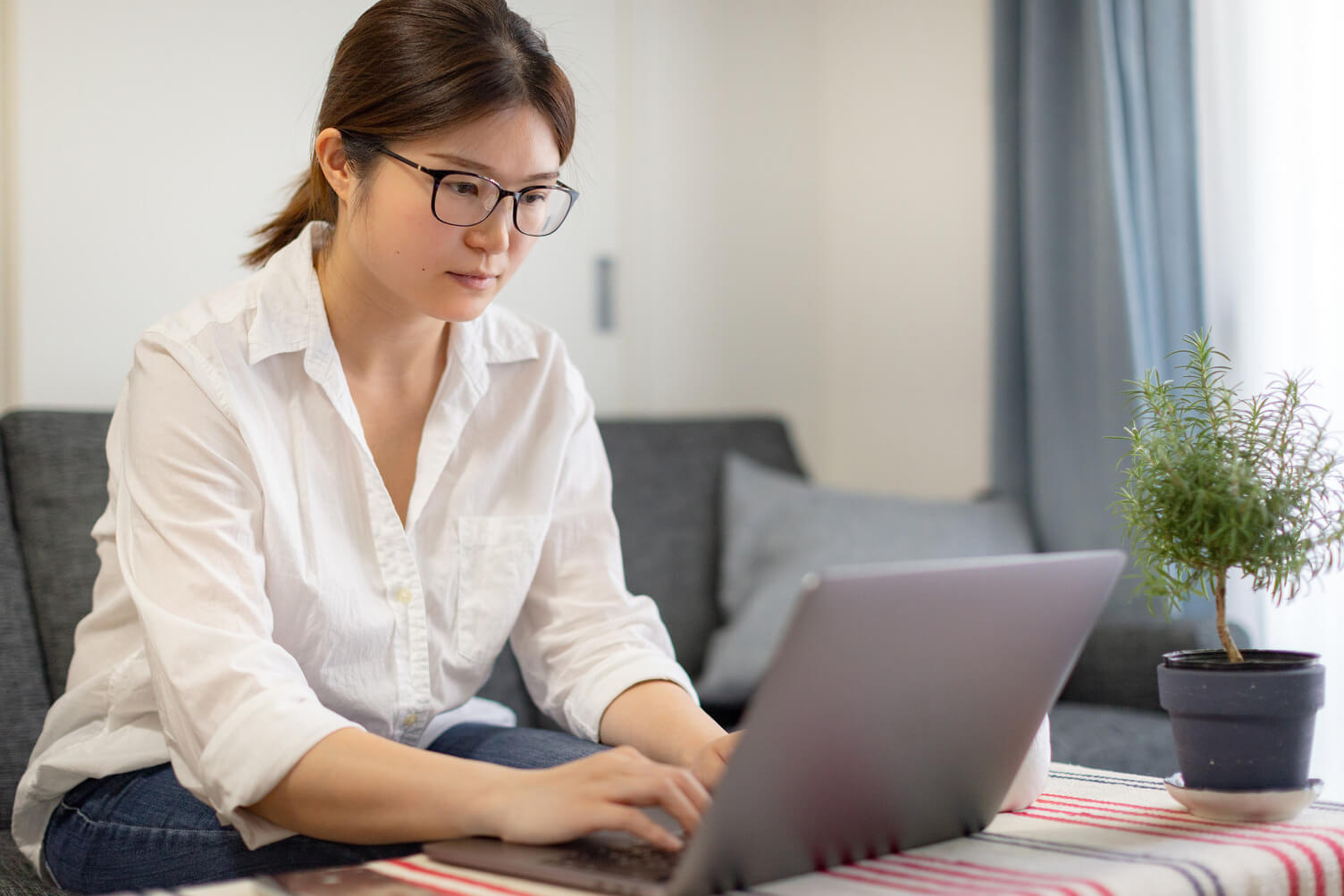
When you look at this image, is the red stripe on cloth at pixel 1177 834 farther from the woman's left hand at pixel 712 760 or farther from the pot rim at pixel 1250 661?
the woman's left hand at pixel 712 760

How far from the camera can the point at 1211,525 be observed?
944 mm

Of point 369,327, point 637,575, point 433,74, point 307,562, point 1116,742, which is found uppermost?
point 433,74

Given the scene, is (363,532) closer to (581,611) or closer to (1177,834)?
(581,611)

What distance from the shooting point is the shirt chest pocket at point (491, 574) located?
1386 mm

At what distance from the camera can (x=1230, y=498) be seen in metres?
0.93

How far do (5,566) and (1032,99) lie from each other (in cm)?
188

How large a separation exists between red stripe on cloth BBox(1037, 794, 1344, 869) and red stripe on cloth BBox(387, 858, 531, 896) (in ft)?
1.47

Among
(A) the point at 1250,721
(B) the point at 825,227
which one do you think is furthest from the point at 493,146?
(B) the point at 825,227

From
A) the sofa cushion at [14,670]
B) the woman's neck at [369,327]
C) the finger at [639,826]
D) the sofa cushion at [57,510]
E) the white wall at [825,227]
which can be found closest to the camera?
the finger at [639,826]

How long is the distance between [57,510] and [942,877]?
132 cm

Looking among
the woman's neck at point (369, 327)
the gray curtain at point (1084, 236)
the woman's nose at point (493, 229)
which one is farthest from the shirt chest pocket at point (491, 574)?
the gray curtain at point (1084, 236)

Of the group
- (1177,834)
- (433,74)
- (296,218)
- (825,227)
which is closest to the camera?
(1177,834)

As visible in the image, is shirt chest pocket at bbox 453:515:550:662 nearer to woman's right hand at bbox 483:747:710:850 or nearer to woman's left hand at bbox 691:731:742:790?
woman's left hand at bbox 691:731:742:790

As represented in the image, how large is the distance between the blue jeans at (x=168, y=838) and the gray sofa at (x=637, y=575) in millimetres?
93
